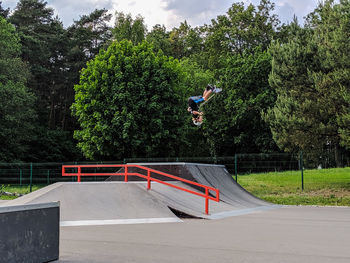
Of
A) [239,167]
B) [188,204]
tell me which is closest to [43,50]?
[239,167]

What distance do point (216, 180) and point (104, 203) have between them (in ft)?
20.1

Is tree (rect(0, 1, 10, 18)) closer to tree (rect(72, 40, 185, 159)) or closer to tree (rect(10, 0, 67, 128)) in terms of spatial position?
tree (rect(10, 0, 67, 128))

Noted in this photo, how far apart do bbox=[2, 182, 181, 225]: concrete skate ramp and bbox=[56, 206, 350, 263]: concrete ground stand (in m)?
0.86

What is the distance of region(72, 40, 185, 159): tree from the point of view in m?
31.2

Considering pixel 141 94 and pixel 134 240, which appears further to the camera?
pixel 141 94

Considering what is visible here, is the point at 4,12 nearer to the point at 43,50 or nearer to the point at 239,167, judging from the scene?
the point at 43,50

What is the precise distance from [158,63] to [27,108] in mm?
13090

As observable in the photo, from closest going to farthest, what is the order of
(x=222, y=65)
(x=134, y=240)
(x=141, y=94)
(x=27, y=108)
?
(x=134, y=240) → (x=141, y=94) → (x=27, y=108) → (x=222, y=65)

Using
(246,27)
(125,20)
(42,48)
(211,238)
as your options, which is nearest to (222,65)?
(246,27)

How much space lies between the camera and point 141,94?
31.7m

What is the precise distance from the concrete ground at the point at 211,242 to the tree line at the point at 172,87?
13.0 meters

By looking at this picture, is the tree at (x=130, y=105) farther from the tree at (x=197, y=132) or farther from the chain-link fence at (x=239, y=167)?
the tree at (x=197, y=132)

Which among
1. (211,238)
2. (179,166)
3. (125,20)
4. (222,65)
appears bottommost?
(211,238)

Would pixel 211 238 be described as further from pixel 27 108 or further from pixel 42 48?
pixel 42 48
